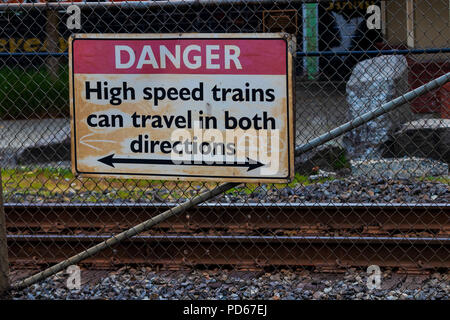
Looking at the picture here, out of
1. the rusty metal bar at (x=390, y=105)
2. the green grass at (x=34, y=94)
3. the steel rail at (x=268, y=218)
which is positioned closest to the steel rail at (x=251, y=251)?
the steel rail at (x=268, y=218)

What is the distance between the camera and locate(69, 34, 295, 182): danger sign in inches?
150

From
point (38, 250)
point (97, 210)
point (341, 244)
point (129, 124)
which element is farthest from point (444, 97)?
point (129, 124)

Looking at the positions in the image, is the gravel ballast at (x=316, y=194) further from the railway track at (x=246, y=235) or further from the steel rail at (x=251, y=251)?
the steel rail at (x=251, y=251)

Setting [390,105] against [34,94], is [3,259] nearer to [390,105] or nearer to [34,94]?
[390,105]

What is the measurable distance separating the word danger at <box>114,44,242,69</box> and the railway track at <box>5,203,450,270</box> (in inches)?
87.3

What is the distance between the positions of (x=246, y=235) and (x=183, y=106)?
2.48 m

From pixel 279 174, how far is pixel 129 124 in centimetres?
90

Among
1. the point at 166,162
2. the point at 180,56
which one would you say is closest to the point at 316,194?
the point at 166,162

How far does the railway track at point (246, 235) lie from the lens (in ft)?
18.8

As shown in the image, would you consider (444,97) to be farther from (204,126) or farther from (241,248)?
(204,126)

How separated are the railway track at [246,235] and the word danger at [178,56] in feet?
7.28

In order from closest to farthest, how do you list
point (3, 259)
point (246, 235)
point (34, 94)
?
1. point (3, 259)
2. point (246, 235)
3. point (34, 94)

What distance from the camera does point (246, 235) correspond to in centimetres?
618

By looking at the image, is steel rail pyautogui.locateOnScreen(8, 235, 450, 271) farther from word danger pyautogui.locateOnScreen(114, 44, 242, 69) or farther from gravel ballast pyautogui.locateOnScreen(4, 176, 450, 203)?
word danger pyautogui.locateOnScreen(114, 44, 242, 69)
